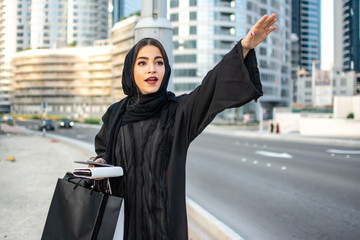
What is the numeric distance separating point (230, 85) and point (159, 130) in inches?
21.4

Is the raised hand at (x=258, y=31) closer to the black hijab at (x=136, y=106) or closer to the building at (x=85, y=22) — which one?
the black hijab at (x=136, y=106)

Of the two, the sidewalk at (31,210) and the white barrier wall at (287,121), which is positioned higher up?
the white barrier wall at (287,121)

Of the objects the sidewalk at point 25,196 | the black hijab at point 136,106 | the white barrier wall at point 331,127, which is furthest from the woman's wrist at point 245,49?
the white barrier wall at point 331,127

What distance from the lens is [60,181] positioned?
2.00 m

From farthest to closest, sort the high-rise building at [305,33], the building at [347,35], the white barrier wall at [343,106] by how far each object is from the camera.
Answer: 1. the high-rise building at [305,33]
2. the building at [347,35]
3. the white barrier wall at [343,106]

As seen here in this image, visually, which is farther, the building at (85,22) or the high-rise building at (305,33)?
the high-rise building at (305,33)

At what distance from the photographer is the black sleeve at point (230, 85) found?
1732 mm

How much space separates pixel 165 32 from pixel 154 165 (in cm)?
185

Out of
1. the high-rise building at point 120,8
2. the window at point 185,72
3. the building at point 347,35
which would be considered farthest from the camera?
the high-rise building at point 120,8

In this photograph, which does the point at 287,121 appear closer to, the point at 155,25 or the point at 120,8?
the point at 155,25

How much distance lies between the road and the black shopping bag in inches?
112

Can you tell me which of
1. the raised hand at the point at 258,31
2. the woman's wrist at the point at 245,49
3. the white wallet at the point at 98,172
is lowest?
the white wallet at the point at 98,172

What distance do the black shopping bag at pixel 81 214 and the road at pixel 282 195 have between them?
2853 millimetres

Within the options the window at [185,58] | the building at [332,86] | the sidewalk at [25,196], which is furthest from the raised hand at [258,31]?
the building at [332,86]
